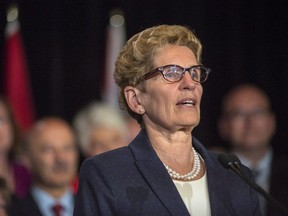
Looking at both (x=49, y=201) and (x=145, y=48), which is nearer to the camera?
(x=145, y=48)

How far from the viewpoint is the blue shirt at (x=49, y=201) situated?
4984 mm

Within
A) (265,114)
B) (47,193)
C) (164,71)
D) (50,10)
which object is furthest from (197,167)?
(50,10)

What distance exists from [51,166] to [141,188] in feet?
7.64

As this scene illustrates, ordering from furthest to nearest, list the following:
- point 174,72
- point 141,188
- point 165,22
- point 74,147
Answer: point 165,22 < point 74,147 < point 174,72 < point 141,188

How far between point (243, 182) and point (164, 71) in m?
0.50

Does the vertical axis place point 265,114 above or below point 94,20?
below

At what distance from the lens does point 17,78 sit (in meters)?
6.45

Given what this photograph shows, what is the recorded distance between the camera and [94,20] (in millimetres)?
6430

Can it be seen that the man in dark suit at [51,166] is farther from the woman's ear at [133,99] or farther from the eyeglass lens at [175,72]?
the eyeglass lens at [175,72]

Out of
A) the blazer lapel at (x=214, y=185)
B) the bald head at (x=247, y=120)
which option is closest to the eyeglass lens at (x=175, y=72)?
the blazer lapel at (x=214, y=185)

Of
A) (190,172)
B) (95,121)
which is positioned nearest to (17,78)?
(95,121)

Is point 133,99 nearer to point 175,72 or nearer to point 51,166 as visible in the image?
point 175,72

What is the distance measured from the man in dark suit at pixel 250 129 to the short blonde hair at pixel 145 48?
2.09 m

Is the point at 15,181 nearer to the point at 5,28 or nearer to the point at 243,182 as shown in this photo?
the point at 5,28
